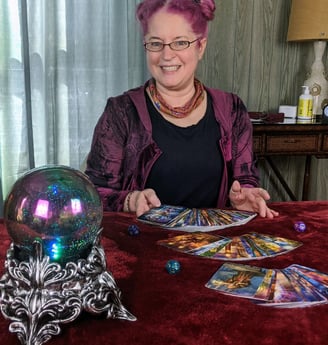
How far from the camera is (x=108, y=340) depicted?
59 cm

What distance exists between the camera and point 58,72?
2436 millimetres

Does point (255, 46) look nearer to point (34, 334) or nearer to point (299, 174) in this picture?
point (299, 174)

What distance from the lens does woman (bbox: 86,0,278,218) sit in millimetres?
1408

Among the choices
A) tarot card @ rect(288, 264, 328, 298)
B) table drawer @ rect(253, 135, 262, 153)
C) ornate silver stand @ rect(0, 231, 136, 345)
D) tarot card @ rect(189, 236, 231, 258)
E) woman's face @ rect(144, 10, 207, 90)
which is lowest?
table drawer @ rect(253, 135, 262, 153)

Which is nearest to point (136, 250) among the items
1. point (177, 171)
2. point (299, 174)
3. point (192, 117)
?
point (177, 171)

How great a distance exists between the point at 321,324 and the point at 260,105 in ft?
8.06

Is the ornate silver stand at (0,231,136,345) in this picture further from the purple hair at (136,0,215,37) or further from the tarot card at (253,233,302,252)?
the purple hair at (136,0,215,37)

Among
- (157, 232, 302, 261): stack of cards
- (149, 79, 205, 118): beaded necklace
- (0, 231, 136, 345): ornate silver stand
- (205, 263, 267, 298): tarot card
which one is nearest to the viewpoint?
(0, 231, 136, 345): ornate silver stand

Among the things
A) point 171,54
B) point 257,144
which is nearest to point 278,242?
point 171,54

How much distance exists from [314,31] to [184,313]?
2.23 meters

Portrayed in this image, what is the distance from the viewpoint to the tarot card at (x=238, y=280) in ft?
2.34

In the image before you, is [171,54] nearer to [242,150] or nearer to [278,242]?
[242,150]

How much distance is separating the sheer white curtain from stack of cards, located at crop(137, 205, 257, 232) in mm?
1480

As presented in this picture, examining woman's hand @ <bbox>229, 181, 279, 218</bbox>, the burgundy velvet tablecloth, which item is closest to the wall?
woman's hand @ <bbox>229, 181, 279, 218</bbox>
